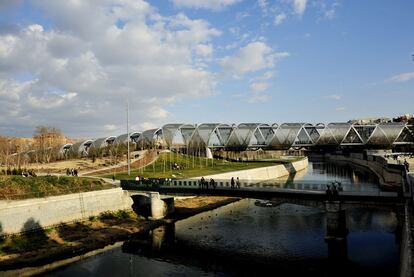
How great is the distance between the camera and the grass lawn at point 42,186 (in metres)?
50.4

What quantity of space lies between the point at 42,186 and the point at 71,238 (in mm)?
13436

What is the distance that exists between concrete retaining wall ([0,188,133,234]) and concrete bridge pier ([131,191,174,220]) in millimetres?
1543

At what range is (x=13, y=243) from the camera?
41969mm

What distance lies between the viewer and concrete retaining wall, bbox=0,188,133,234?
146 ft

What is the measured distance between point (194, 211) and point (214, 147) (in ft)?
297

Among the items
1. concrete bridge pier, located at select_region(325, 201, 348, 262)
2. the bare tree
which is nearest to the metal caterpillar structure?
the bare tree

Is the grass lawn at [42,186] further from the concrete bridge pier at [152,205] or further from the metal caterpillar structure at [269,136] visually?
the metal caterpillar structure at [269,136]

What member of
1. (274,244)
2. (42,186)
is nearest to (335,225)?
(274,244)

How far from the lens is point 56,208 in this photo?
164ft

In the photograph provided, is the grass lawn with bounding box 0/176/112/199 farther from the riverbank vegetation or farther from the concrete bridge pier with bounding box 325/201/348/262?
the concrete bridge pier with bounding box 325/201/348/262

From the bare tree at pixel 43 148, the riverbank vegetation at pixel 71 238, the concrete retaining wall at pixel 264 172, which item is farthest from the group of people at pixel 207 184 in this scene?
the bare tree at pixel 43 148

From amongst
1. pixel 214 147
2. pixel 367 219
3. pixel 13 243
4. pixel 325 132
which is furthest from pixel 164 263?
pixel 325 132

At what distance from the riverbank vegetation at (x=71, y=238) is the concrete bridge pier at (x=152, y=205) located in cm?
131

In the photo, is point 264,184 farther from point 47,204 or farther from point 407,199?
point 47,204
